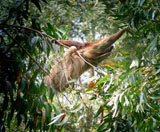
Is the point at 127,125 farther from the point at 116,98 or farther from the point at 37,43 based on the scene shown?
the point at 37,43

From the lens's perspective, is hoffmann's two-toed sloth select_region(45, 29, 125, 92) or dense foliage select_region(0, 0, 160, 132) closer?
dense foliage select_region(0, 0, 160, 132)

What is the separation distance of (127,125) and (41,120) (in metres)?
1.38

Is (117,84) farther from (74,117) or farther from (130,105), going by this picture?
(74,117)

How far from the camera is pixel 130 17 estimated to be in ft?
13.0

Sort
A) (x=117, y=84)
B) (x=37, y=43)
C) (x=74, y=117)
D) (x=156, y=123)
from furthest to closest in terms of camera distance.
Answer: (x=74, y=117) < (x=37, y=43) < (x=117, y=84) < (x=156, y=123)

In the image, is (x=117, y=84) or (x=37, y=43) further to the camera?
(x=37, y=43)

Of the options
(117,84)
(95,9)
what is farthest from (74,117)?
(117,84)

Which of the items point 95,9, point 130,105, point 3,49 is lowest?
point 130,105

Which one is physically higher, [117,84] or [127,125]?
[117,84]

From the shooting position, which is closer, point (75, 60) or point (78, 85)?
point (78, 85)

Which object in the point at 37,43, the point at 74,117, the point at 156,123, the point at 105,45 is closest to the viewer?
the point at 156,123

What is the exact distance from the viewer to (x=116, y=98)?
3369 millimetres

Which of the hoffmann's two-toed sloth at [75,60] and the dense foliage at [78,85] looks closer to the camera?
the dense foliage at [78,85]

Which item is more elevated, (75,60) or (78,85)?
(75,60)
